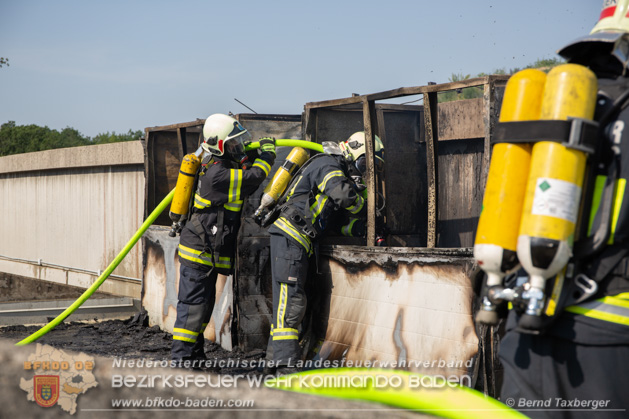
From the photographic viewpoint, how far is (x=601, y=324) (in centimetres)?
185

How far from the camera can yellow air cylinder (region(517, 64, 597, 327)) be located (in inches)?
70.7

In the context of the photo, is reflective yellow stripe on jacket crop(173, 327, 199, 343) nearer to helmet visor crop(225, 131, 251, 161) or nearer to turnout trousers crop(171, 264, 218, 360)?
turnout trousers crop(171, 264, 218, 360)

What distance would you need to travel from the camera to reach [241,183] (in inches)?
205

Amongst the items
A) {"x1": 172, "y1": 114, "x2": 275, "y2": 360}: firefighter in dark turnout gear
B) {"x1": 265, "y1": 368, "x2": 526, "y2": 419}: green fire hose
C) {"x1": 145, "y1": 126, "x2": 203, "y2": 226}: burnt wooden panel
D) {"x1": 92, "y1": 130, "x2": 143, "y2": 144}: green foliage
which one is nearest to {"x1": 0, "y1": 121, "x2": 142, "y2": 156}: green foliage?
{"x1": 92, "y1": 130, "x2": 143, "y2": 144}: green foliage

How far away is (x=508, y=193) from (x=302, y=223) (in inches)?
127

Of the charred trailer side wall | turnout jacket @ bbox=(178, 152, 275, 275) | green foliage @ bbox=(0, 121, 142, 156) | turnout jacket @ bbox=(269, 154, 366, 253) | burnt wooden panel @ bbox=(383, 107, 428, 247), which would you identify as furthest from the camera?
green foliage @ bbox=(0, 121, 142, 156)

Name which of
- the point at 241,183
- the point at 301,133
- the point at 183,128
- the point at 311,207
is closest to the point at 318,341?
the point at 311,207

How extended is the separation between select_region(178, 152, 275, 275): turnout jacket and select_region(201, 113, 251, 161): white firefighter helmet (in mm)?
124

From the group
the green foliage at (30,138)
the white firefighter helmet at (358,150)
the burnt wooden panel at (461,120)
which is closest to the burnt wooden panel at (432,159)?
the white firefighter helmet at (358,150)

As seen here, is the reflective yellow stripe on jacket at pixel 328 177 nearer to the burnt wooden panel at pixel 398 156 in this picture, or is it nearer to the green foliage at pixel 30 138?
the burnt wooden panel at pixel 398 156

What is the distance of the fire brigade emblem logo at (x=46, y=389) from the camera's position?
1440mm

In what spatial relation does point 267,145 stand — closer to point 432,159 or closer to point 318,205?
point 318,205

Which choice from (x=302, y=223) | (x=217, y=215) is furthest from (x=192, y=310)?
(x=302, y=223)

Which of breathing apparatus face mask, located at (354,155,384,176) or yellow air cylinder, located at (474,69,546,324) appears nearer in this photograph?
yellow air cylinder, located at (474,69,546,324)
